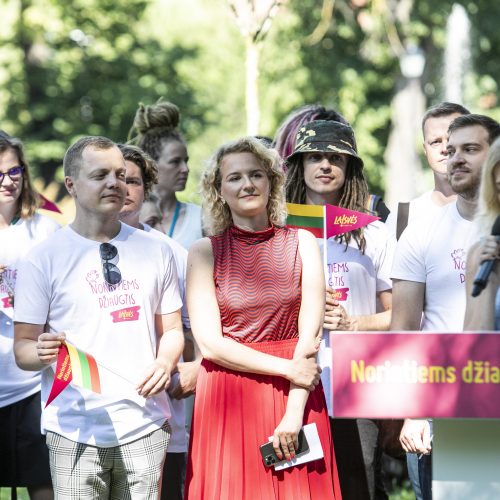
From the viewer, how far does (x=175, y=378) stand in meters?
5.05

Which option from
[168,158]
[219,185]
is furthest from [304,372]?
[168,158]

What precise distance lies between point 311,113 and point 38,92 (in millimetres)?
20533

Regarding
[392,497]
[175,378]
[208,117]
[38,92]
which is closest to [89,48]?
[38,92]

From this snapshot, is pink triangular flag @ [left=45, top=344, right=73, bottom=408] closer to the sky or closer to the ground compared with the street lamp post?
closer to the ground

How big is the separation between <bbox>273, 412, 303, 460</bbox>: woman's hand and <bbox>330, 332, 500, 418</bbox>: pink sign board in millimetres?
1066

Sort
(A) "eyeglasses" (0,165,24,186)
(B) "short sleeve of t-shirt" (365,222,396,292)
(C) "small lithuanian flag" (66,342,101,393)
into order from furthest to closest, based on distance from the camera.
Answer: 1. (A) "eyeglasses" (0,165,24,186)
2. (B) "short sleeve of t-shirt" (365,222,396,292)
3. (C) "small lithuanian flag" (66,342,101,393)

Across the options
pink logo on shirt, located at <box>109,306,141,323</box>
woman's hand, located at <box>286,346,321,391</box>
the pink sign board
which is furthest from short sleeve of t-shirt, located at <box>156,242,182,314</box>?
the pink sign board

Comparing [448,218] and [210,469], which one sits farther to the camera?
[448,218]

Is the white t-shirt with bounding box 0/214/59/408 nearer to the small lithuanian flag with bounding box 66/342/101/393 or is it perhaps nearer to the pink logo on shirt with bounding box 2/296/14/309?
the pink logo on shirt with bounding box 2/296/14/309

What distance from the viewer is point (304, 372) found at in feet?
14.6

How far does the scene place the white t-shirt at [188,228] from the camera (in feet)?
22.1

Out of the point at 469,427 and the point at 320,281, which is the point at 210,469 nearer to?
the point at 320,281

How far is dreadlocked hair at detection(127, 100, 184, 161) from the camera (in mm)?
7059

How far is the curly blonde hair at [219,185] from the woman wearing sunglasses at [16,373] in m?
1.28
